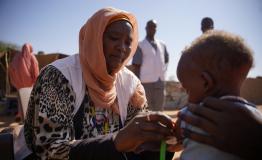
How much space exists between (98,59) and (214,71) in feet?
4.50

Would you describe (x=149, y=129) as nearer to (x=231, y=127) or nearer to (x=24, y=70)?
(x=231, y=127)

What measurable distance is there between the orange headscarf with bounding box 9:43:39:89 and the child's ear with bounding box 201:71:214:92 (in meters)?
5.89

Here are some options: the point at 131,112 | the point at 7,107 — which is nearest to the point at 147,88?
the point at 131,112

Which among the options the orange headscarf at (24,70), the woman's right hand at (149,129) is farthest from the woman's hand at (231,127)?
the orange headscarf at (24,70)

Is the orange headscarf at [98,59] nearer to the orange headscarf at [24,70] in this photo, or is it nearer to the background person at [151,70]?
the background person at [151,70]

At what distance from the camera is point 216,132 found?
1.34 m

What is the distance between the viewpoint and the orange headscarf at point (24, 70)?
23.0 ft

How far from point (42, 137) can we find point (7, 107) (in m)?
11.2

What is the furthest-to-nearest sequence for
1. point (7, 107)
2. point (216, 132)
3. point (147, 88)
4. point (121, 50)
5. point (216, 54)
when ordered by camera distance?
point (7, 107) → point (147, 88) → point (121, 50) → point (216, 54) → point (216, 132)

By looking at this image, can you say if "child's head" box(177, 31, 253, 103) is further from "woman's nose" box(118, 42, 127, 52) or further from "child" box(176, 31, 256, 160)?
"woman's nose" box(118, 42, 127, 52)

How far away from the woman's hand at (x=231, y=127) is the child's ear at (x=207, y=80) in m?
0.15

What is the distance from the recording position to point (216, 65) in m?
1.50

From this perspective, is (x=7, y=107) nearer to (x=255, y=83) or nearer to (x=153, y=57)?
(x=153, y=57)

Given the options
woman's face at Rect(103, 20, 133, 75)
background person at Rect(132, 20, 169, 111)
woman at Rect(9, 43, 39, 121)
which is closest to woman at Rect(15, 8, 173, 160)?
woman's face at Rect(103, 20, 133, 75)
